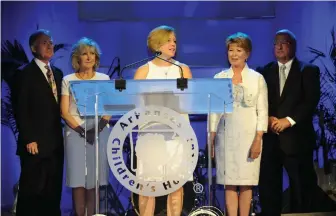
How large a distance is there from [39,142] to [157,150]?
187 centimetres

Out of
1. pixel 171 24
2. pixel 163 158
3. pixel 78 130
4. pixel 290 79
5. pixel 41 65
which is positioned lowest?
pixel 163 158

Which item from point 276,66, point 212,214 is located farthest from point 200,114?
point 276,66

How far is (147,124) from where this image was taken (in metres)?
3.24

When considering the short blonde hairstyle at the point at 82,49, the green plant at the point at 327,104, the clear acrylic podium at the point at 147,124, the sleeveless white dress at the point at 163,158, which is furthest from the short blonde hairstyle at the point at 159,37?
the green plant at the point at 327,104

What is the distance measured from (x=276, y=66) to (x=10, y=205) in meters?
2.74

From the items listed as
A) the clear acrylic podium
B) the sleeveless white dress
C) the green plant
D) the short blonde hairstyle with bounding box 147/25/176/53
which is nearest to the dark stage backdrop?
the green plant

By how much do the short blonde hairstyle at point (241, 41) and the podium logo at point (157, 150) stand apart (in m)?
1.49

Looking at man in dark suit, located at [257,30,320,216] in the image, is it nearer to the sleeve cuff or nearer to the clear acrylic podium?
the sleeve cuff

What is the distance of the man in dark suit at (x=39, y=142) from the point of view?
4758 millimetres

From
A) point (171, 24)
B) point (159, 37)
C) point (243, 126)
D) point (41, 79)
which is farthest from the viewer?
point (171, 24)

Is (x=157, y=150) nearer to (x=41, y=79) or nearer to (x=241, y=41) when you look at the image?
(x=241, y=41)

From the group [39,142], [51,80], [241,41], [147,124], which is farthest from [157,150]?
[51,80]

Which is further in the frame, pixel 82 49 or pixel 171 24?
pixel 171 24

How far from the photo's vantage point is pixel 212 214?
3.18 m
